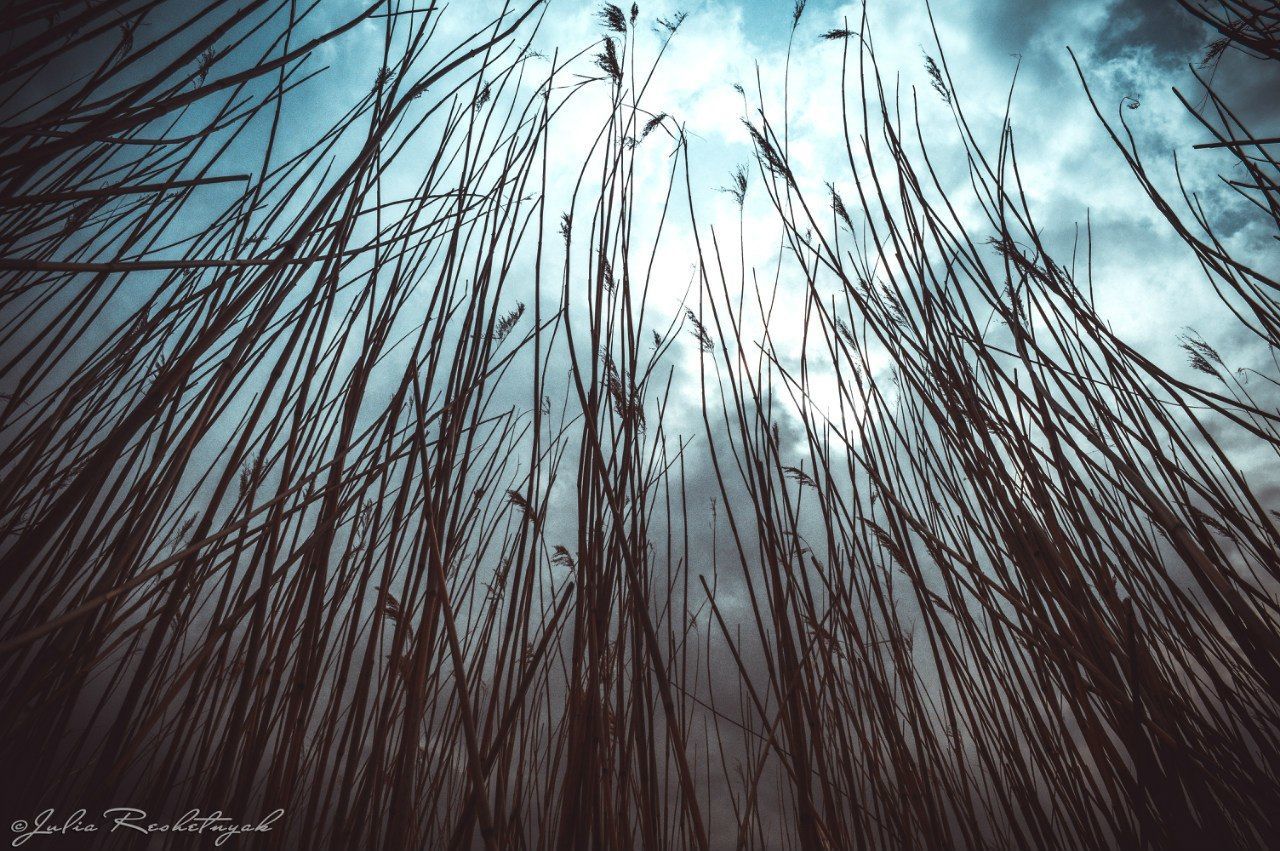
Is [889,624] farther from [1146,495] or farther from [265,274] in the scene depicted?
[265,274]

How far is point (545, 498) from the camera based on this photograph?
101cm

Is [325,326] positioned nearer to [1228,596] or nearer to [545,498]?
[545,498]

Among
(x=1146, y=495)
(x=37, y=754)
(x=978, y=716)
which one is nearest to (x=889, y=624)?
(x=978, y=716)

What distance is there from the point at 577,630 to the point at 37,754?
634mm

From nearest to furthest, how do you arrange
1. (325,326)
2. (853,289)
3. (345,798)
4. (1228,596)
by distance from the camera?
(1228,596), (345,798), (325,326), (853,289)

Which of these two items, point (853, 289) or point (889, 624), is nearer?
point (853, 289)

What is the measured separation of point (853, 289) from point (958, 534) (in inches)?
21.1

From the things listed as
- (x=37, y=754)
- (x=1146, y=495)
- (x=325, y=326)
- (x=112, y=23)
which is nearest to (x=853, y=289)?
(x=1146, y=495)

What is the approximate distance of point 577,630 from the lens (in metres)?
0.69

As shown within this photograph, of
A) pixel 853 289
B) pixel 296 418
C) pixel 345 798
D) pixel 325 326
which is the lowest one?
pixel 345 798

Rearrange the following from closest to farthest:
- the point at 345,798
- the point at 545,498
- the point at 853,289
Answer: the point at 345,798 < the point at 853,289 < the point at 545,498

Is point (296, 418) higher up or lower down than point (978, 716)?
higher up

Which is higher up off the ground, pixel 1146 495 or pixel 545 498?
pixel 545 498

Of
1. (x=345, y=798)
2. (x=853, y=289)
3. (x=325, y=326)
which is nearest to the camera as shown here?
(x=345, y=798)
